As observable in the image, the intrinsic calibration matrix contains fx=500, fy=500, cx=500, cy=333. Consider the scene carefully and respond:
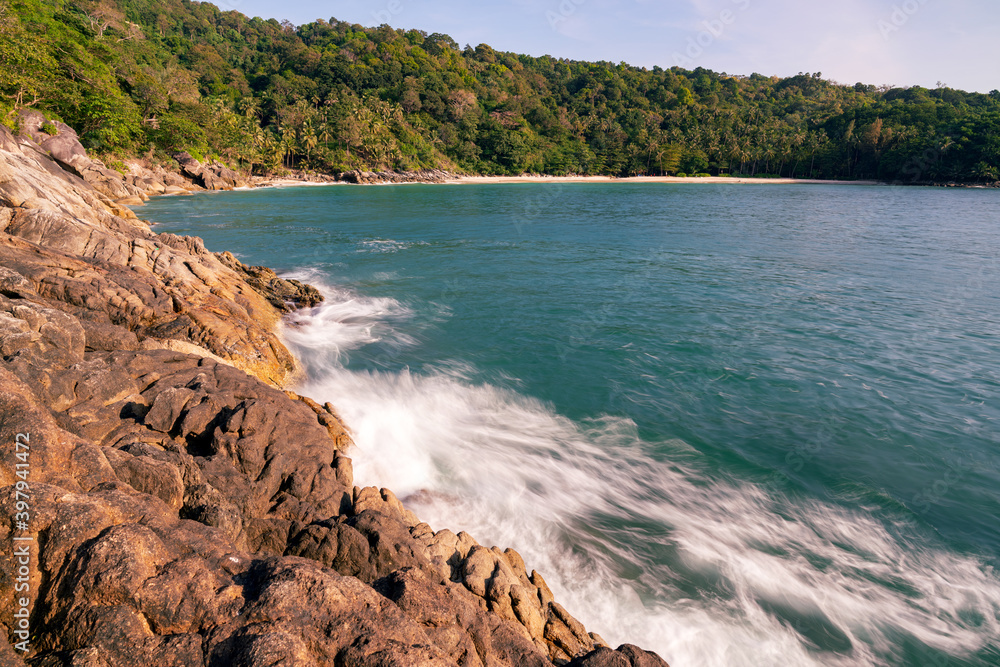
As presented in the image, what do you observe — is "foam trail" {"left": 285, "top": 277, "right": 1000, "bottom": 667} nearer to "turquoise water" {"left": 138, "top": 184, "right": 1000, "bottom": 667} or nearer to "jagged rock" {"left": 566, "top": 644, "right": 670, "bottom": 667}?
"turquoise water" {"left": 138, "top": 184, "right": 1000, "bottom": 667}

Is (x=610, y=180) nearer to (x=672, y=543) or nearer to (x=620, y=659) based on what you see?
Answer: (x=672, y=543)

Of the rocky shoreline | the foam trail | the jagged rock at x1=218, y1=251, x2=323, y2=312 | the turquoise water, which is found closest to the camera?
the rocky shoreline

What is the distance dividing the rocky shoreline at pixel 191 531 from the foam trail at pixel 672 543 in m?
1.15

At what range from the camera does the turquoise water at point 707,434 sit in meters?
6.72

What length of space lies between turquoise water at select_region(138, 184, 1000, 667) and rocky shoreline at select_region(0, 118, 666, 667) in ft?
5.84

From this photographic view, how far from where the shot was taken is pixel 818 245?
31.5m

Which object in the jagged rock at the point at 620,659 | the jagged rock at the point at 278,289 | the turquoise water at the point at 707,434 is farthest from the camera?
the jagged rock at the point at 278,289

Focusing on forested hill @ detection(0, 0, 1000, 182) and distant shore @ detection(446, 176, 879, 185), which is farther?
distant shore @ detection(446, 176, 879, 185)

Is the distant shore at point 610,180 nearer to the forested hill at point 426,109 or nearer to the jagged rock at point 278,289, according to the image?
the forested hill at point 426,109

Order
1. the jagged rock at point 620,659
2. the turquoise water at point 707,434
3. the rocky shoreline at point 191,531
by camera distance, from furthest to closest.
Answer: the turquoise water at point 707,434
the jagged rock at point 620,659
the rocky shoreline at point 191,531

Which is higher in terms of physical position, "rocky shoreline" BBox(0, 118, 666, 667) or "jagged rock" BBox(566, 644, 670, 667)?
"rocky shoreline" BBox(0, 118, 666, 667)

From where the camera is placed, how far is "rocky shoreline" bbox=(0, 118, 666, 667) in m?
3.36

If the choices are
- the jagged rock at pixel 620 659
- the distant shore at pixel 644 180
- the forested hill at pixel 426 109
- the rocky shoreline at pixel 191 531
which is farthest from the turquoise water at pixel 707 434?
the distant shore at pixel 644 180

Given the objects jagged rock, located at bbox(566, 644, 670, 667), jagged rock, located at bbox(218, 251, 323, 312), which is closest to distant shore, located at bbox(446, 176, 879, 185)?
jagged rock, located at bbox(218, 251, 323, 312)
